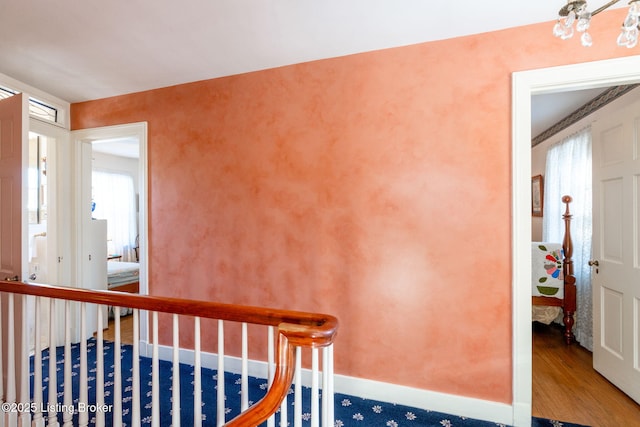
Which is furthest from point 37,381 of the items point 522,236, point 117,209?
point 117,209

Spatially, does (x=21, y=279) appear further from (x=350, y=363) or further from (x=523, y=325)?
(x=523, y=325)

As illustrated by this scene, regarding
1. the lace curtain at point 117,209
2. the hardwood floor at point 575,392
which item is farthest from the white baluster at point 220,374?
the lace curtain at point 117,209

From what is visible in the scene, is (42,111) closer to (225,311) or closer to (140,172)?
(140,172)

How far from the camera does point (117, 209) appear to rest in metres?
5.73

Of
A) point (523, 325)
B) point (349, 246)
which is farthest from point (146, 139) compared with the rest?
point (523, 325)

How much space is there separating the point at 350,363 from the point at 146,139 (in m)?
2.58

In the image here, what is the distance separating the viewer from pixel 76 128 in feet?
10.1

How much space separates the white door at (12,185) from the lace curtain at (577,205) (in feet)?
15.0

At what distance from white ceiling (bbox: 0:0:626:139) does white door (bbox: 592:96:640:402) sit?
0.95m

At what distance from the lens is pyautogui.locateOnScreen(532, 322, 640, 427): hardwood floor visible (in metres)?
1.94

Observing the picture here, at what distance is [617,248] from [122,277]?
17.1 ft

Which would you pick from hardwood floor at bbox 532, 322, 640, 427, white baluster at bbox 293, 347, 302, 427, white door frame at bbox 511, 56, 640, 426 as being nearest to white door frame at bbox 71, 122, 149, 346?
white baluster at bbox 293, 347, 302, 427

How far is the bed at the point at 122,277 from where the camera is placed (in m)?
3.98

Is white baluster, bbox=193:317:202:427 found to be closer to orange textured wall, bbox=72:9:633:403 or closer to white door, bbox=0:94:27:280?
orange textured wall, bbox=72:9:633:403
